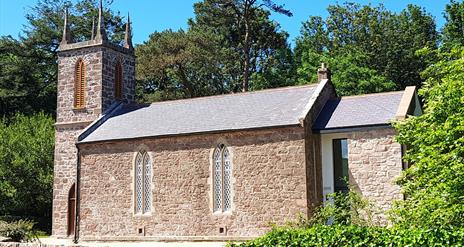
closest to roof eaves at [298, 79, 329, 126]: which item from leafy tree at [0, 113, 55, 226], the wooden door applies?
the wooden door

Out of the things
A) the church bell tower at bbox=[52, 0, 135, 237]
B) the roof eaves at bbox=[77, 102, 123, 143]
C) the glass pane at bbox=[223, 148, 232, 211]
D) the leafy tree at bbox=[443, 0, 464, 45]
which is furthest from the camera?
the leafy tree at bbox=[443, 0, 464, 45]

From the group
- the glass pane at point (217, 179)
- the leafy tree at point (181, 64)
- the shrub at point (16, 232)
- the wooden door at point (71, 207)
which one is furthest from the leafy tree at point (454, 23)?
the shrub at point (16, 232)

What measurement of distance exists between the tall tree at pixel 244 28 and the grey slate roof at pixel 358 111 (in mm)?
22174

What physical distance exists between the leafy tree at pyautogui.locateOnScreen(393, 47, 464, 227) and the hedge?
29.2 inches

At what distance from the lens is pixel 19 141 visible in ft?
113

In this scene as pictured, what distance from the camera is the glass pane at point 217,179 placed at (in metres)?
23.5

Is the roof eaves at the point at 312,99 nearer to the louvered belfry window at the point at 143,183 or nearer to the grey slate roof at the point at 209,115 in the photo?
the grey slate roof at the point at 209,115

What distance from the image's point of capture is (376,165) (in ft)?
71.1

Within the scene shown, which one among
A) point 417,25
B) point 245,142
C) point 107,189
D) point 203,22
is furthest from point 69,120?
point 417,25

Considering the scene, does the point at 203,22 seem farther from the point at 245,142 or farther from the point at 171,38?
the point at 245,142

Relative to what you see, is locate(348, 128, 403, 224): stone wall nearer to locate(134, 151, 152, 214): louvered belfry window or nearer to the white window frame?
the white window frame

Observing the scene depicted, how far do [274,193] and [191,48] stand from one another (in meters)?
24.2

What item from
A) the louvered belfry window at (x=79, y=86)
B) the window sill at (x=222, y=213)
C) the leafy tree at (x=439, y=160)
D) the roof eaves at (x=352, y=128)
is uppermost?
the louvered belfry window at (x=79, y=86)

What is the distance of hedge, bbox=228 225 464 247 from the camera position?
38.1 feet
